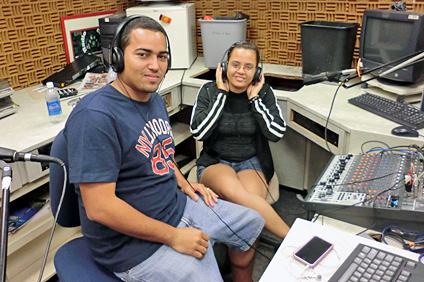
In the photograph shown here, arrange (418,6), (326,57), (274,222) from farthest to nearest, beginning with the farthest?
(326,57) < (418,6) < (274,222)

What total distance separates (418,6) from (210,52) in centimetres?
121

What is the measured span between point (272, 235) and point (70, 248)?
3.36ft

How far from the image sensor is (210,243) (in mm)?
1324

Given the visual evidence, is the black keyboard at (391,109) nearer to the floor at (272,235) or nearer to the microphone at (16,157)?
the floor at (272,235)

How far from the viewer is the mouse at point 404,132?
4.64 feet

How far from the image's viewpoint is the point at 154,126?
1260mm

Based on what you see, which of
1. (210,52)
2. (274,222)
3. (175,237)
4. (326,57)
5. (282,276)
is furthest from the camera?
(210,52)

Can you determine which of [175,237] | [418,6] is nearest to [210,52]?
[418,6]

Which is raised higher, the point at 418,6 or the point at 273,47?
the point at 418,6

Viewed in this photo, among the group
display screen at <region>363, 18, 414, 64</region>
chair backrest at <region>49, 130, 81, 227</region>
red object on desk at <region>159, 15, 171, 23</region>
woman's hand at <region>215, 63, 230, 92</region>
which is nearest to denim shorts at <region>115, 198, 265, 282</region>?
chair backrest at <region>49, 130, 81, 227</region>

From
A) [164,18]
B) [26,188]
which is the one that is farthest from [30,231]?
[164,18]

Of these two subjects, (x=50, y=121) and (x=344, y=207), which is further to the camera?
(x=50, y=121)

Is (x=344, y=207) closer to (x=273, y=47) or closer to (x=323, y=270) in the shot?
(x=323, y=270)

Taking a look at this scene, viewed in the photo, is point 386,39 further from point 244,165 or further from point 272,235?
point 272,235
